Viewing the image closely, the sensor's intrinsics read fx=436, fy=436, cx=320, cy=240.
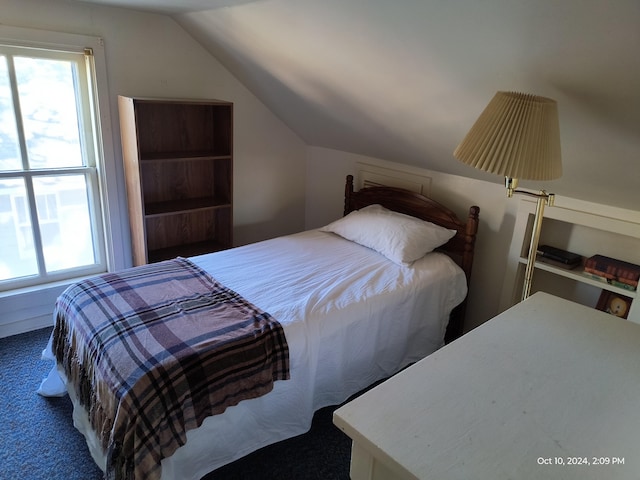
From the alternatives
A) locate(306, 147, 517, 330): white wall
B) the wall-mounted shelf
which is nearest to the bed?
locate(306, 147, 517, 330): white wall

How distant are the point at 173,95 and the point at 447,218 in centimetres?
203

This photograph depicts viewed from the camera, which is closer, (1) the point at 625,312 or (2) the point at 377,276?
(1) the point at 625,312

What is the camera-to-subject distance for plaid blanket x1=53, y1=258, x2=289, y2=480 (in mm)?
1509

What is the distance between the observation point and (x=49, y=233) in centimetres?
293

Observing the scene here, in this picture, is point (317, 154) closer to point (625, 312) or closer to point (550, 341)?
point (625, 312)

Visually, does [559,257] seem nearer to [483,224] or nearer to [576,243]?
[576,243]

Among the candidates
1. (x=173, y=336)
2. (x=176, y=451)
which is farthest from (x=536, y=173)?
(x=176, y=451)

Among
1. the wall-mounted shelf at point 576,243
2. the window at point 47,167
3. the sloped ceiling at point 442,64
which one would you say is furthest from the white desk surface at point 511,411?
the window at point 47,167

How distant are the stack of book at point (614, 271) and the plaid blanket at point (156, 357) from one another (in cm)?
158

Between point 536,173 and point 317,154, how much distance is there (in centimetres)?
249

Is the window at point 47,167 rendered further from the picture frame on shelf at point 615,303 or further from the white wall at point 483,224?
the picture frame on shelf at point 615,303

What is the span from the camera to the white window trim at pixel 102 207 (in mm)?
2570

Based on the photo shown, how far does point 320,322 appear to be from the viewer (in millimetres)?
1967

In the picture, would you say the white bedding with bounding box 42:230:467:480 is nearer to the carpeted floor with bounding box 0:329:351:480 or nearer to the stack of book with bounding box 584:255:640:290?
the carpeted floor with bounding box 0:329:351:480
